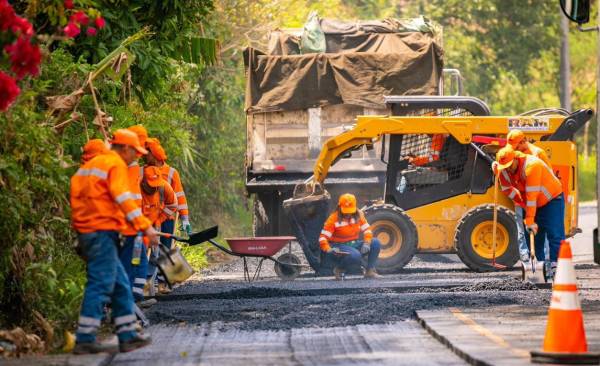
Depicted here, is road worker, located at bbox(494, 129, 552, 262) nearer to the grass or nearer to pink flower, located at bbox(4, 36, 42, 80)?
pink flower, located at bbox(4, 36, 42, 80)

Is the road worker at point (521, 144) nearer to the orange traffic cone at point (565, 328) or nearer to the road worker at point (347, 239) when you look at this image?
the road worker at point (347, 239)

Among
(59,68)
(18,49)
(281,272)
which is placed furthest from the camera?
(281,272)

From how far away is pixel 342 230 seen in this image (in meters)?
18.8

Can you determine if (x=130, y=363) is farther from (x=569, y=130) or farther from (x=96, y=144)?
(x=569, y=130)

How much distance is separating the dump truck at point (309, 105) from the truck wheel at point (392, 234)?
8.65 feet

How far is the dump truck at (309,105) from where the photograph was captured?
22.5m

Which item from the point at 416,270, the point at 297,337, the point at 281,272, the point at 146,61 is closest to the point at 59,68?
the point at 146,61

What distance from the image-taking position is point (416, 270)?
2058cm

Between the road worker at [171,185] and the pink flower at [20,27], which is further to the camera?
the road worker at [171,185]

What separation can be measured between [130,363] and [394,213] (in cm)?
937

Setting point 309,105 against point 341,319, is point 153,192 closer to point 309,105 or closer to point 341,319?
point 341,319

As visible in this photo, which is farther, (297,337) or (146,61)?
(146,61)

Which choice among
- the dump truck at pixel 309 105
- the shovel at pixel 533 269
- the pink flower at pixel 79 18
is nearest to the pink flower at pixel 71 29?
the pink flower at pixel 79 18

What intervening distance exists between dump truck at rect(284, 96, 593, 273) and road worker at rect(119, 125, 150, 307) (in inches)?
194
